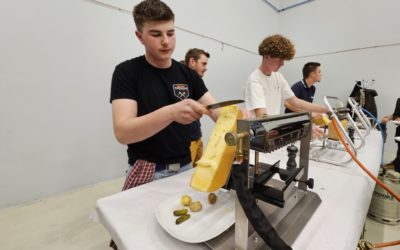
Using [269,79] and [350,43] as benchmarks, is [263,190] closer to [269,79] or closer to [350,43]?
[269,79]

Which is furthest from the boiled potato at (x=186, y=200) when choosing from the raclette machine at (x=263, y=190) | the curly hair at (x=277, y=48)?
the curly hair at (x=277, y=48)

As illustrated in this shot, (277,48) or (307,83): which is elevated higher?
(277,48)

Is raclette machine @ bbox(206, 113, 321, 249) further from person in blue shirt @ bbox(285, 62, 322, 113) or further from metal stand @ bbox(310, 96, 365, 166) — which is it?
person in blue shirt @ bbox(285, 62, 322, 113)

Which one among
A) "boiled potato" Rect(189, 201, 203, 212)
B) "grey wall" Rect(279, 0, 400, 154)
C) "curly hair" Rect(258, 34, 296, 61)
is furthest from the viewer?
"grey wall" Rect(279, 0, 400, 154)

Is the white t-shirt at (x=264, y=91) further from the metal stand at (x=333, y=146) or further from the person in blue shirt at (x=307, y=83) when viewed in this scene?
the person in blue shirt at (x=307, y=83)

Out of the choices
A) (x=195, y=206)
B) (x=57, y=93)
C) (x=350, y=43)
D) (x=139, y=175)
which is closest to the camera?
(x=195, y=206)

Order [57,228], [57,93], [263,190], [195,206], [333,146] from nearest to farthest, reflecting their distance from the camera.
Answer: [263,190], [195,206], [333,146], [57,228], [57,93]

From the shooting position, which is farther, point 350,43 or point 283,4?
point 283,4

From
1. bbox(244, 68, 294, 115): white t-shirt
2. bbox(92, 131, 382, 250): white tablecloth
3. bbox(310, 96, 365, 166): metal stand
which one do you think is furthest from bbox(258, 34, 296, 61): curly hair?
bbox(92, 131, 382, 250): white tablecloth

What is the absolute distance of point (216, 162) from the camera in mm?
502

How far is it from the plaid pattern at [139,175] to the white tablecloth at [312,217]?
61mm

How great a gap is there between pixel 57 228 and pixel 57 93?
1109 millimetres

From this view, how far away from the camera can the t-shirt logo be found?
3.22 ft

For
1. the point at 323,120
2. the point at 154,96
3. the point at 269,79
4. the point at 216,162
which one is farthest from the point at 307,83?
the point at 216,162
